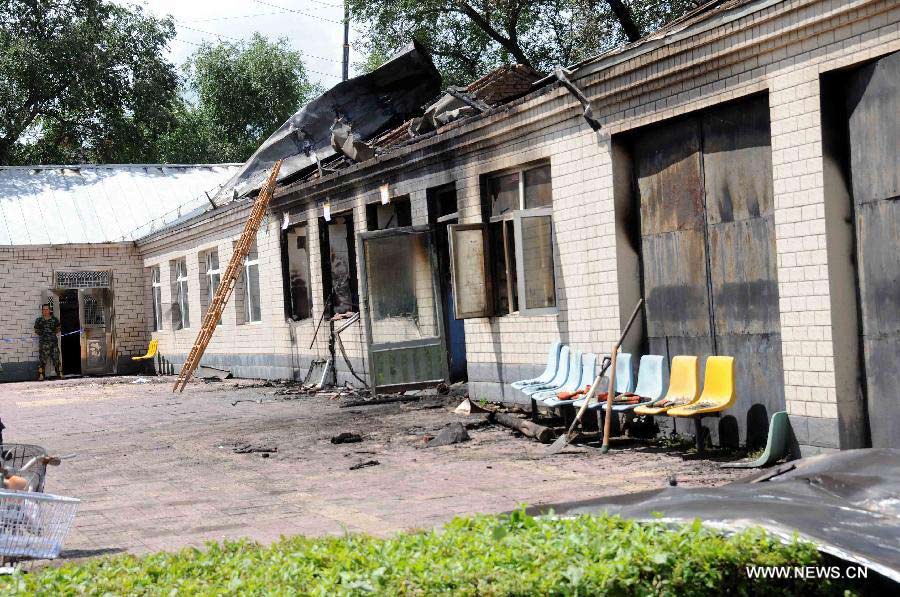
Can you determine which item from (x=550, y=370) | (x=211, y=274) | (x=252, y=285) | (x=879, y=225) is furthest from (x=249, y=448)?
(x=211, y=274)

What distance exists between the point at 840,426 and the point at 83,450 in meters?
8.27

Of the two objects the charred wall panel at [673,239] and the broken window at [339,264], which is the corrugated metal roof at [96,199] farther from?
the charred wall panel at [673,239]

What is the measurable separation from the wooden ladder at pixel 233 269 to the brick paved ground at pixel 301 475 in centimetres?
656

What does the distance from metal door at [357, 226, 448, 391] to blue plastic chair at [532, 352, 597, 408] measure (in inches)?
183

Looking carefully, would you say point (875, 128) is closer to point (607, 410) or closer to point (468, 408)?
point (607, 410)

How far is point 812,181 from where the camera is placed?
865 centimetres

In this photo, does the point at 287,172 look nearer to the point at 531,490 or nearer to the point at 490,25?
the point at 490,25

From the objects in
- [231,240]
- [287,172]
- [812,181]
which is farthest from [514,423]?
[231,240]

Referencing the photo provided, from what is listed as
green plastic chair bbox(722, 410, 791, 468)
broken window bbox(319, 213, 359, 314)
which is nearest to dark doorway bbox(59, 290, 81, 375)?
broken window bbox(319, 213, 359, 314)

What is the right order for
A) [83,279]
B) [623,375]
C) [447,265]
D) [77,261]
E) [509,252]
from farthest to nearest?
Answer: [83,279] → [77,261] → [447,265] → [509,252] → [623,375]

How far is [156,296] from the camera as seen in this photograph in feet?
100

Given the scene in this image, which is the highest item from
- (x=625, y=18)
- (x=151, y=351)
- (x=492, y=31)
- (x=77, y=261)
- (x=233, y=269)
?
(x=492, y=31)

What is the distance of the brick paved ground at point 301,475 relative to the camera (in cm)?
753

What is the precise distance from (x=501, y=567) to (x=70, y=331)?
29512mm
